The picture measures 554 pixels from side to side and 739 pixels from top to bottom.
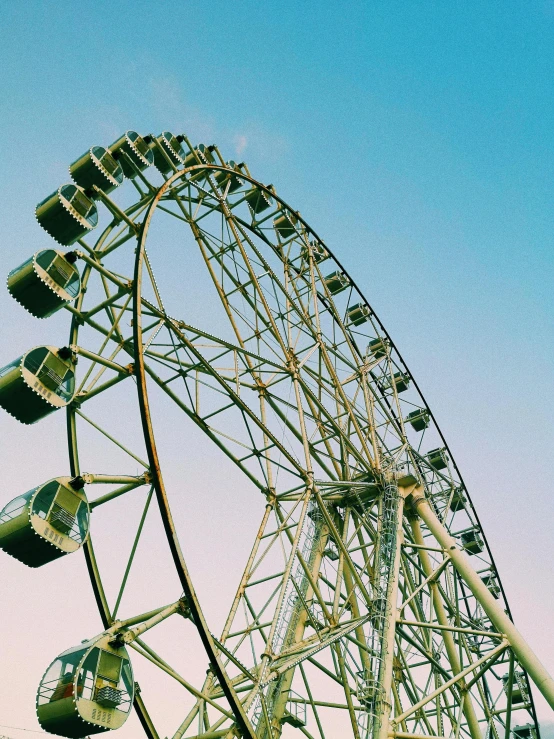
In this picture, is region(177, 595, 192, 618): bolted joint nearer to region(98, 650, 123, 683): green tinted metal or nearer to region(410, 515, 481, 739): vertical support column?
region(98, 650, 123, 683): green tinted metal

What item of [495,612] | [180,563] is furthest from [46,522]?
[495,612]

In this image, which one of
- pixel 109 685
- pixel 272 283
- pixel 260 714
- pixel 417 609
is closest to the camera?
pixel 109 685

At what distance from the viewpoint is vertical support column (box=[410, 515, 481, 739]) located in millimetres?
11617

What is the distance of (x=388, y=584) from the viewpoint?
35.8ft

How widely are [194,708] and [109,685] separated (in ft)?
5.59

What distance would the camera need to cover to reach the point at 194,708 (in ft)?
27.4

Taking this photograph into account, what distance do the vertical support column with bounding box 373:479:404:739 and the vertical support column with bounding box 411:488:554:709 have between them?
621mm

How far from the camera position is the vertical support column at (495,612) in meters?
9.18

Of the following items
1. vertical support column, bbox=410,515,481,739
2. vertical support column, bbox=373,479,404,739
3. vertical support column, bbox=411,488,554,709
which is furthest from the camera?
vertical support column, bbox=410,515,481,739

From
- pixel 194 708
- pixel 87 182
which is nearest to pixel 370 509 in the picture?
pixel 194 708

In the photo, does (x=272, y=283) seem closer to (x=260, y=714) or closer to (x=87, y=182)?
(x=87, y=182)

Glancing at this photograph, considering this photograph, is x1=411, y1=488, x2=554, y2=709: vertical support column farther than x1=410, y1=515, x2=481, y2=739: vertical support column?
No

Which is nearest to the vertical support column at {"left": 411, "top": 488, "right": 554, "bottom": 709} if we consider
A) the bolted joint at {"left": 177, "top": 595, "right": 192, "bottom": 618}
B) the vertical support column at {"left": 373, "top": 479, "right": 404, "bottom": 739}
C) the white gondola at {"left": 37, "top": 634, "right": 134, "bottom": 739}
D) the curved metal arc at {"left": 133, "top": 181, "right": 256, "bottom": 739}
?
the vertical support column at {"left": 373, "top": 479, "right": 404, "bottom": 739}

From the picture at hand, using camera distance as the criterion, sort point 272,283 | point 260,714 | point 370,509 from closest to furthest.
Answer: point 260,714, point 370,509, point 272,283
